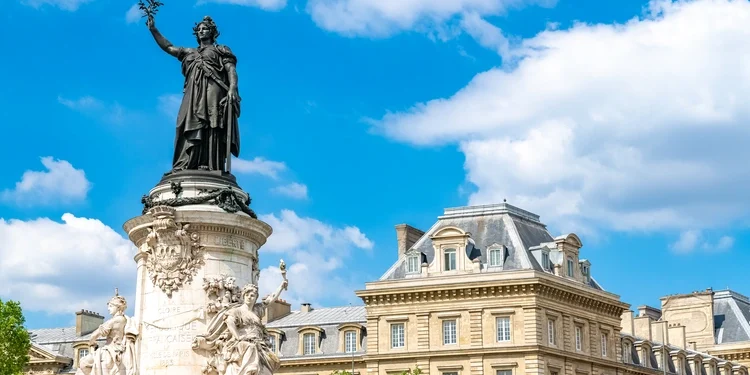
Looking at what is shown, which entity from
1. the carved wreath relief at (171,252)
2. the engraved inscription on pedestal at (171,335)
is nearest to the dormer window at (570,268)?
the carved wreath relief at (171,252)

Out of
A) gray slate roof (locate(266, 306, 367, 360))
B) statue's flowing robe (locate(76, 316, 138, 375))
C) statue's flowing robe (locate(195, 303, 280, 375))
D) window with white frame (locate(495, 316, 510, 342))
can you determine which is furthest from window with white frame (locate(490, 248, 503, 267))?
statue's flowing robe (locate(76, 316, 138, 375))

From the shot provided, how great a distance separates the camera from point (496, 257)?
75688mm

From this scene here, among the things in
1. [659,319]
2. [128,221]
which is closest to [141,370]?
[128,221]

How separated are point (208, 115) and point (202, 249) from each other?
266 cm

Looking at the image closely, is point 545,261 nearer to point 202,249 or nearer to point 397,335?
point 397,335

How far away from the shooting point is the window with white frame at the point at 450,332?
245ft

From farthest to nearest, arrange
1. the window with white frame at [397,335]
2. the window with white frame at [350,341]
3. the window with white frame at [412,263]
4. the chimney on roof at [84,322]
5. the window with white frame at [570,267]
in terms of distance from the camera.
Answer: the chimney on roof at [84,322]
the window with white frame at [350,341]
the window with white frame at [570,267]
the window with white frame at [412,263]
the window with white frame at [397,335]

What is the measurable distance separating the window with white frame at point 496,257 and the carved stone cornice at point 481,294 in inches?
88.4

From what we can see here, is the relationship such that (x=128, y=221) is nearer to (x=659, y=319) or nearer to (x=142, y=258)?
(x=142, y=258)

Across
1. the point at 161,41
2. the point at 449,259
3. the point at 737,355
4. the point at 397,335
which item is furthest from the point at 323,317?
the point at 161,41

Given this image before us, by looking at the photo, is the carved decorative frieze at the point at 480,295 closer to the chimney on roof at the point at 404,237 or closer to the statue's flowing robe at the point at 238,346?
the chimney on roof at the point at 404,237

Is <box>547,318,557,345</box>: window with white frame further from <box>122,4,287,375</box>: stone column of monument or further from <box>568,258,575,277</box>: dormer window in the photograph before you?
<box>122,4,287,375</box>: stone column of monument

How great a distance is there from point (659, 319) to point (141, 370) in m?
84.6

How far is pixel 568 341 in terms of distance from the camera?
7638 centimetres
